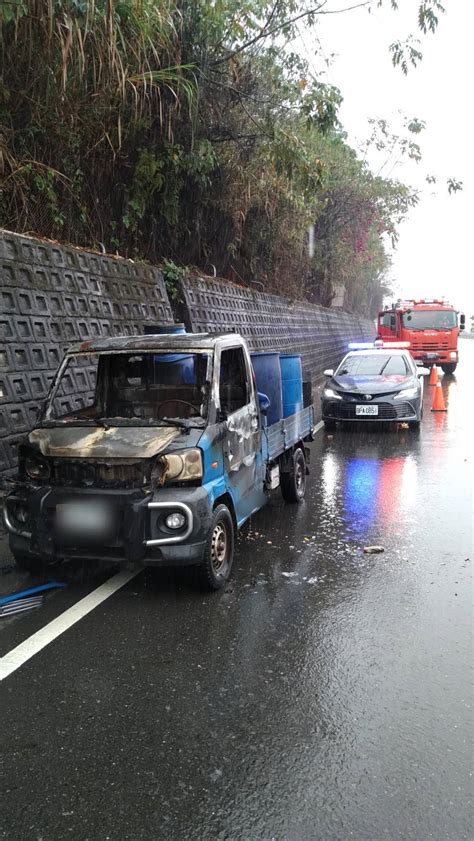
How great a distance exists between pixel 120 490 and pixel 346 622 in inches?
67.3

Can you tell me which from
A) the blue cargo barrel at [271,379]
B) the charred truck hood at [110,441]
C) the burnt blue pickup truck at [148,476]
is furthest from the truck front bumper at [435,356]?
the charred truck hood at [110,441]

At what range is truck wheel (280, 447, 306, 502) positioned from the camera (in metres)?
7.32

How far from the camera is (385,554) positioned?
18.5 ft

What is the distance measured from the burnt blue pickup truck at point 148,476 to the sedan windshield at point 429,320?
21224 millimetres

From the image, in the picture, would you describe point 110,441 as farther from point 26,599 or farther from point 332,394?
point 332,394

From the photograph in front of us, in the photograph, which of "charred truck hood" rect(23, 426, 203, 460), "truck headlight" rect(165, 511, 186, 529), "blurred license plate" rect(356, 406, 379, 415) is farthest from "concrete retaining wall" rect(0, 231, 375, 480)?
"blurred license plate" rect(356, 406, 379, 415)

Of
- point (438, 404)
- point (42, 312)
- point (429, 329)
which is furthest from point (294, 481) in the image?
point (429, 329)

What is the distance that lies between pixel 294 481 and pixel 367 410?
5.14m

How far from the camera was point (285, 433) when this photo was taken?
6.84 meters

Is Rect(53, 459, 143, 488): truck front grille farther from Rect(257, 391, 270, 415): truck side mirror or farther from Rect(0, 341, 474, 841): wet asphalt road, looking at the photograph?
Rect(257, 391, 270, 415): truck side mirror

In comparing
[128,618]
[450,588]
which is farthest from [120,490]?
[450,588]

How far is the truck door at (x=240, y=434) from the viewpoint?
16.9 ft

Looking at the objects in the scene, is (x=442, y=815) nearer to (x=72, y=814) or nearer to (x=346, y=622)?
(x=72, y=814)

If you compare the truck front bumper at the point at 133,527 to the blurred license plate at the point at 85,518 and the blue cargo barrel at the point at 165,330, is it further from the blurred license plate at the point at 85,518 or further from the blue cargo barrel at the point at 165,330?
the blue cargo barrel at the point at 165,330
